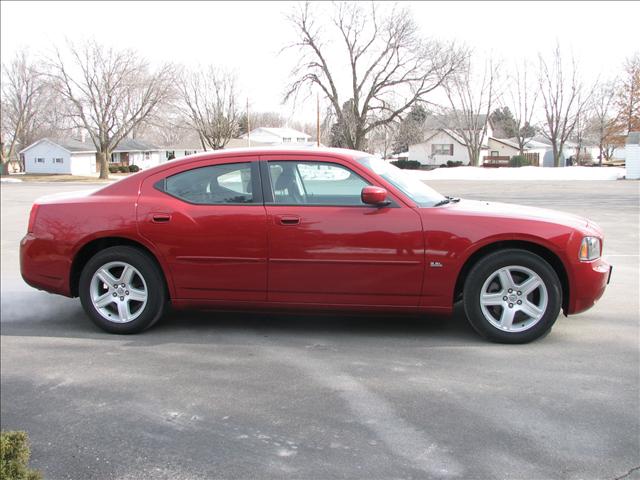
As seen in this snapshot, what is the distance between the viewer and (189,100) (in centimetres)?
844

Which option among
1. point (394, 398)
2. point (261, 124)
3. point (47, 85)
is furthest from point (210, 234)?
point (47, 85)

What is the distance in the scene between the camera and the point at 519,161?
1384 cm

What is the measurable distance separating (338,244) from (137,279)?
5.66ft

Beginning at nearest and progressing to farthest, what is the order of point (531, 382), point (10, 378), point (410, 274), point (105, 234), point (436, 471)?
1. point (436, 471)
2. point (531, 382)
3. point (10, 378)
4. point (410, 274)
5. point (105, 234)

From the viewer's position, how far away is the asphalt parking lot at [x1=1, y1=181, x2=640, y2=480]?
2943mm

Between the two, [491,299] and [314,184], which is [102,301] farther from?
[491,299]

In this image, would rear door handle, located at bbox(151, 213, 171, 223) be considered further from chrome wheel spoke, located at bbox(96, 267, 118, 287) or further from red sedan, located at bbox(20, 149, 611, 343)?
chrome wheel spoke, located at bbox(96, 267, 118, 287)

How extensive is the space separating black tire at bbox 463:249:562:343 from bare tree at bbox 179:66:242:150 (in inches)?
155

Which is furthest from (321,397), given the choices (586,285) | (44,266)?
(44,266)

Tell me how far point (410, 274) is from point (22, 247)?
3303 millimetres

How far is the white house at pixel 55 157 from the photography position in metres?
64.9

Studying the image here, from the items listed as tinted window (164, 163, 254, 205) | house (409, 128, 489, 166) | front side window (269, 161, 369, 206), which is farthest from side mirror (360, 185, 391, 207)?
house (409, 128, 489, 166)

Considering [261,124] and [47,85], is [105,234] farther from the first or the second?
[47,85]

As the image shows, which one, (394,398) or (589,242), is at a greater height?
(589,242)
